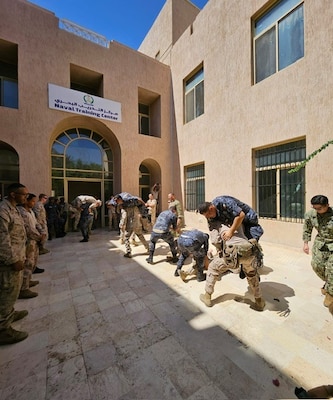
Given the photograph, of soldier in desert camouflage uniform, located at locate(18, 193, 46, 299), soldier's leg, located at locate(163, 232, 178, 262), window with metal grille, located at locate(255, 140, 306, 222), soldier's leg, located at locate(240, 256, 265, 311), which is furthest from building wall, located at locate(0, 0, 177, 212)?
soldier's leg, located at locate(240, 256, 265, 311)

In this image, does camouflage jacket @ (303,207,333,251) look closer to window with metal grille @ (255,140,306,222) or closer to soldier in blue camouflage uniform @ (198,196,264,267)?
soldier in blue camouflage uniform @ (198,196,264,267)

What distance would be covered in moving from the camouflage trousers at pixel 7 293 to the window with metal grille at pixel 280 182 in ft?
19.0

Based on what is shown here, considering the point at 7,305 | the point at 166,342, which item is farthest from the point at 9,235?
the point at 166,342

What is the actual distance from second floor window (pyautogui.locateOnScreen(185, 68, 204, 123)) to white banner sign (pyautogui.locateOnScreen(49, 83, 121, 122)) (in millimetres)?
3267

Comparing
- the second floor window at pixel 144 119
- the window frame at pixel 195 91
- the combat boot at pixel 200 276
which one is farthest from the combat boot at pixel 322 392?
the second floor window at pixel 144 119

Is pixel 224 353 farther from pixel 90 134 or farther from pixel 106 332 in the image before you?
pixel 90 134

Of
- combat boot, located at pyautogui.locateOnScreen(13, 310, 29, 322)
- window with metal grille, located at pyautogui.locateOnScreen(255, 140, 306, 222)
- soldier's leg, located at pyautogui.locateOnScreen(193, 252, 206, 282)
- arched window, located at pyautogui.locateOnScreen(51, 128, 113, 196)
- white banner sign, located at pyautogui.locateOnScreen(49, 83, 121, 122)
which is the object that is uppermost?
white banner sign, located at pyautogui.locateOnScreen(49, 83, 121, 122)

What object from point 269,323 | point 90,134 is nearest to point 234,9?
point 90,134

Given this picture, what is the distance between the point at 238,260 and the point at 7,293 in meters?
2.70

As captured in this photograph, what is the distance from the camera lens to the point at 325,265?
259 centimetres

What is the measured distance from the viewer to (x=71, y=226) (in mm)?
8328

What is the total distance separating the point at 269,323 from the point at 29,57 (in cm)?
1004

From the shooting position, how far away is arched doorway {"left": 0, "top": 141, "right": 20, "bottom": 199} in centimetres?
743

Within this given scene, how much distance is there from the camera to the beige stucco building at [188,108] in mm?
5000
